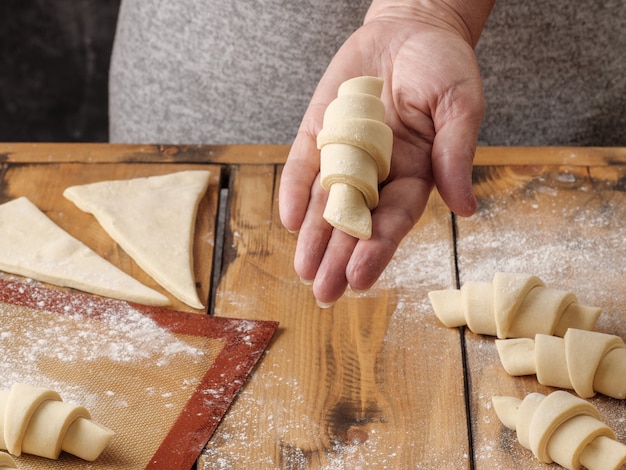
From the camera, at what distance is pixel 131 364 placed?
1.33 metres

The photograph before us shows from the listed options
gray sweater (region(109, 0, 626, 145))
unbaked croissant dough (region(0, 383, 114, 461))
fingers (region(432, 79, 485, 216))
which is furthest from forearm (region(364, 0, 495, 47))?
unbaked croissant dough (region(0, 383, 114, 461))

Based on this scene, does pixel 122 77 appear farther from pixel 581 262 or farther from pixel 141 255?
pixel 581 262

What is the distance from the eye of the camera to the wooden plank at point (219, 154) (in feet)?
5.68

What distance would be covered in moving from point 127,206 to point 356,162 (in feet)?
1.77

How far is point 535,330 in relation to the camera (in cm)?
136

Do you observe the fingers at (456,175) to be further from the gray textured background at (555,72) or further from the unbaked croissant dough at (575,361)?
the gray textured background at (555,72)

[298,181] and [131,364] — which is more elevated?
[298,181]

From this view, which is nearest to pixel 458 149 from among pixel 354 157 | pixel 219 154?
pixel 354 157

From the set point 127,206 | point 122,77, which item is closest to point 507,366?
point 127,206

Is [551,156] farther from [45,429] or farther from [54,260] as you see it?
[45,429]

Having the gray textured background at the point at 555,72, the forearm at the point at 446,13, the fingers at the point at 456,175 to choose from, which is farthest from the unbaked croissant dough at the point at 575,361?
the gray textured background at the point at 555,72

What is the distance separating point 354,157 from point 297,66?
0.66 m

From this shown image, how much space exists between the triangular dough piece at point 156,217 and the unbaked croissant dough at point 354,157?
334 mm

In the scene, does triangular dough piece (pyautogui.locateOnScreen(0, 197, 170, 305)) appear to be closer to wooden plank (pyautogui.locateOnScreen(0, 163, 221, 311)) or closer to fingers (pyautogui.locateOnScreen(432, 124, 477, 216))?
wooden plank (pyautogui.locateOnScreen(0, 163, 221, 311))
